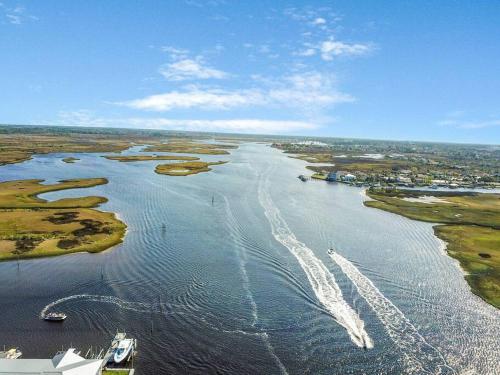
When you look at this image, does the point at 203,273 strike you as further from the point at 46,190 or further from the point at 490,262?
the point at 46,190

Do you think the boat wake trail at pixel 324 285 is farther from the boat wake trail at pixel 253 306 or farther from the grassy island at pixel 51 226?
the grassy island at pixel 51 226

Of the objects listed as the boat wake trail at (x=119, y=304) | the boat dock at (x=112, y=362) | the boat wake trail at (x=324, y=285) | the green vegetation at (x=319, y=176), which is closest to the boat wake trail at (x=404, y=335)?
the boat wake trail at (x=324, y=285)

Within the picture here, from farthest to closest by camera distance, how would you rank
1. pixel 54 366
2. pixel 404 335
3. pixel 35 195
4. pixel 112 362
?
pixel 35 195
pixel 404 335
pixel 112 362
pixel 54 366

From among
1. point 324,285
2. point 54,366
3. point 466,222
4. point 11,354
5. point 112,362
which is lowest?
point 112,362

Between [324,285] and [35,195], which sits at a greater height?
[35,195]

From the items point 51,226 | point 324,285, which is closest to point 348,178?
point 324,285

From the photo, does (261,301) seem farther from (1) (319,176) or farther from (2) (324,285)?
(1) (319,176)

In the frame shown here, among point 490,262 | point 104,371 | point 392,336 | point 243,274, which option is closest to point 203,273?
point 243,274
